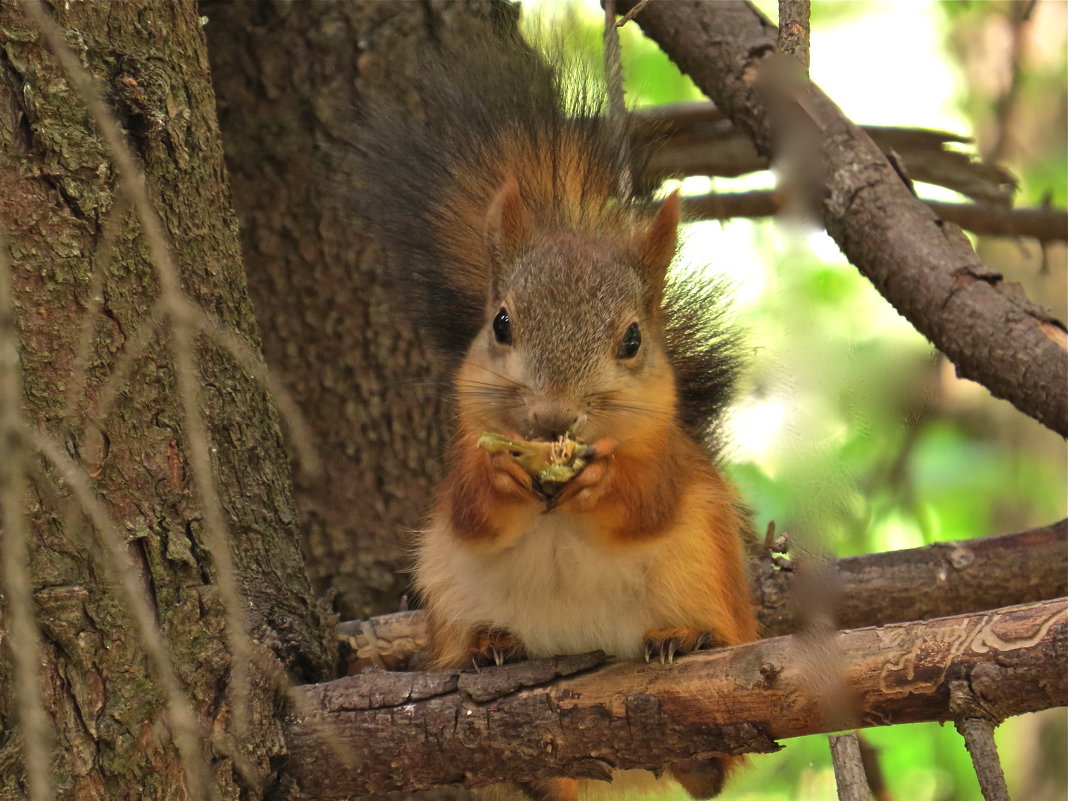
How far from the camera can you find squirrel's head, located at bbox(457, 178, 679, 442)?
6.91ft

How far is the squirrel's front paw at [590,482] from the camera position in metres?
2.05

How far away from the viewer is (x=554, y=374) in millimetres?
2096

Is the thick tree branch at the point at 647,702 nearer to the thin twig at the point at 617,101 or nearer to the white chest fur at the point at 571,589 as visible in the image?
the white chest fur at the point at 571,589

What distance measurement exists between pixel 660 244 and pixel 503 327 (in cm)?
42

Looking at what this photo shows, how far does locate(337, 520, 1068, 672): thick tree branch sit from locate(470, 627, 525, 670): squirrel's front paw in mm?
267

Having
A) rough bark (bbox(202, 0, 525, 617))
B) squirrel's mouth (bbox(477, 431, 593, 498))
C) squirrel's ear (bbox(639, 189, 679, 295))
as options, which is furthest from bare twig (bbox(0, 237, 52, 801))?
rough bark (bbox(202, 0, 525, 617))

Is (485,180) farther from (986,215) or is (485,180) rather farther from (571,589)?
(986,215)

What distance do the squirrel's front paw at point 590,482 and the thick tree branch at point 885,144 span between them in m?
1.27

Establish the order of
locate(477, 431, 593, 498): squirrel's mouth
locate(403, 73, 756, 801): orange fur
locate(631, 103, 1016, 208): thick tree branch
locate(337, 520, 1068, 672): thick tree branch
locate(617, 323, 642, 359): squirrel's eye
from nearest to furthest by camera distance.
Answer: locate(477, 431, 593, 498): squirrel's mouth
locate(403, 73, 756, 801): orange fur
locate(617, 323, 642, 359): squirrel's eye
locate(337, 520, 1068, 672): thick tree branch
locate(631, 103, 1016, 208): thick tree branch

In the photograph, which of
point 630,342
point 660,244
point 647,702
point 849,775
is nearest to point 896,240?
point 660,244

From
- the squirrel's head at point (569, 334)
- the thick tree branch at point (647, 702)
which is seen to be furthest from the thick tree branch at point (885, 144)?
the thick tree branch at point (647, 702)

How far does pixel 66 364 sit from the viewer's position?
1816 mm

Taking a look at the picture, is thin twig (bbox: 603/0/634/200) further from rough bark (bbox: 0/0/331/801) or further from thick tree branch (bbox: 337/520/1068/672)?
thick tree branch (bbox: 337/520/1068/672)

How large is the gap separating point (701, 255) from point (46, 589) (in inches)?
66.5
